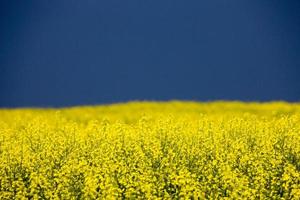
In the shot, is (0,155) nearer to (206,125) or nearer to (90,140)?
(90,140)

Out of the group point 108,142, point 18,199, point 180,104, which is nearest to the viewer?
point 18,199

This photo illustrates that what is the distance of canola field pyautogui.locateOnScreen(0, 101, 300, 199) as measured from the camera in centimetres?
1364

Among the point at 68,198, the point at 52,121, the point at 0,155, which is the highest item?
the point at 52,121

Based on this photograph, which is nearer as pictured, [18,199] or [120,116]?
[18,199]

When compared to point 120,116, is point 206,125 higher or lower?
lower

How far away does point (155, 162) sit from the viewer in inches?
583

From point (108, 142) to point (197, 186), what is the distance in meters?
2.99

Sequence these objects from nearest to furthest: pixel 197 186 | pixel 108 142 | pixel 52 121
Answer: pixel 197 186 → pixel 108 142 → pixel 52 121

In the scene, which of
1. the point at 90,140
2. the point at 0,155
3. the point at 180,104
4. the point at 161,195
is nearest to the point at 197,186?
the point at 161,195

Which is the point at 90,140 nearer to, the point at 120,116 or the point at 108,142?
the point at 108,142

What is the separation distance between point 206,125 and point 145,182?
3.43m

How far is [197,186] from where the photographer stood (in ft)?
43.8

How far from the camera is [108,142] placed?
15656mm

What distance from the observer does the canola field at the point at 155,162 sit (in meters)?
13.6
